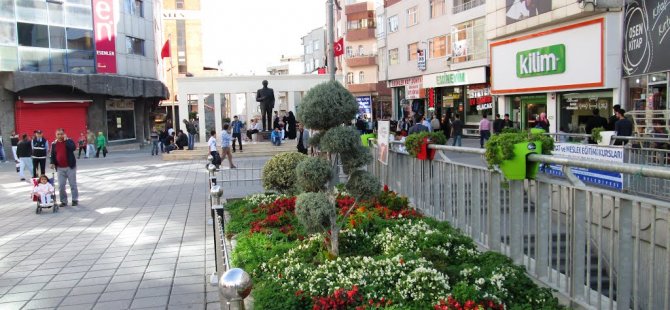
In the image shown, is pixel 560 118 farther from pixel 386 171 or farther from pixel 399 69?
pixel 399 69

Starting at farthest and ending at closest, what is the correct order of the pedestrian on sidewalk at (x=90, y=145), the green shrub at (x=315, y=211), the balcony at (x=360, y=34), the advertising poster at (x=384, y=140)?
the balcony at (x=360, y=34) < the pedestrian on sidewalk at (x=90, y=145) < the advertising poster at (x=384, y=140) < the green shrub at (x=315, y=211)

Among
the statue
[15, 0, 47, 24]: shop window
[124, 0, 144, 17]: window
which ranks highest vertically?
[124, 0, 144, 17]: window

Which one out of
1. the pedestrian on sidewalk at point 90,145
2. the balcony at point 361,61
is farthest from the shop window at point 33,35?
the balcony at point 361,61

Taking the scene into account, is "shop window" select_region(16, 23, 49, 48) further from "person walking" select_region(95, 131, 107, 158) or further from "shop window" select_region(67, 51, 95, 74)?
"person walking" select_region(95, 131, 107, 158)

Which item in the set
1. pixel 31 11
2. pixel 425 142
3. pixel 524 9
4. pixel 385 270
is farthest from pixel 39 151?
pixel 524 9

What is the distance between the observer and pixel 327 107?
5.64 m

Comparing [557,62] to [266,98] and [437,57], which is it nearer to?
[266,98]

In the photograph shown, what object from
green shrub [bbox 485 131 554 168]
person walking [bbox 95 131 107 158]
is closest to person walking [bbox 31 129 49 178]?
person walking [bbox 95 131 107 158]

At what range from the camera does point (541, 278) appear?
15.6 feet

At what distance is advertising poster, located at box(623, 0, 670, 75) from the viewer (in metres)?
15.8

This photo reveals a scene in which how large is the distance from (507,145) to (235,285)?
2.94 metres

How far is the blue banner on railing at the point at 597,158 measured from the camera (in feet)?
26.5

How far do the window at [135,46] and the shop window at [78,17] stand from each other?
3.57 m

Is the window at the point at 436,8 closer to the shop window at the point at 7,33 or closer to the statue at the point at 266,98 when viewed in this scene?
the statue at the point at 266,98
